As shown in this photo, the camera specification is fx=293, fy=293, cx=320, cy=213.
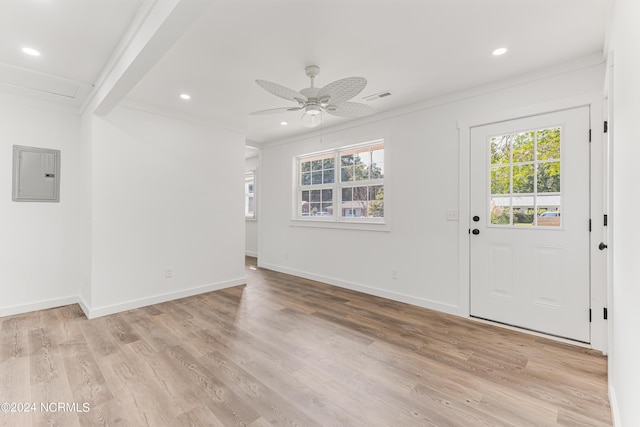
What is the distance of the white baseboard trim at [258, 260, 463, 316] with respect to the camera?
11.1 ft

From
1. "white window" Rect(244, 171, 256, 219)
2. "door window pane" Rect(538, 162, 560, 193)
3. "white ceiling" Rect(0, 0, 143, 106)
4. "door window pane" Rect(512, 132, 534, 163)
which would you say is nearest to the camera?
"white ceiling" Rect(0, 0, 143, 106)

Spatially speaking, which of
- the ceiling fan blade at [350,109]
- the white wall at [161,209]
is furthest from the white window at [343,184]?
the ceiling fan blade at [350,109]

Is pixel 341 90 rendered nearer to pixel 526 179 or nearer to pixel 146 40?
pixel 146 40

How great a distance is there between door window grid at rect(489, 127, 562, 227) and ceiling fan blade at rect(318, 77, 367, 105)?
5.66 ft

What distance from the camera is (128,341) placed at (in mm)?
2637

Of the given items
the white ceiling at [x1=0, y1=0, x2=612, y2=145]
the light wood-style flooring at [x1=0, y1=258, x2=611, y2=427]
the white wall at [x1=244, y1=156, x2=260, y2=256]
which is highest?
the white ceiling at [x1=0, y1=0, x2=612, y2=145]

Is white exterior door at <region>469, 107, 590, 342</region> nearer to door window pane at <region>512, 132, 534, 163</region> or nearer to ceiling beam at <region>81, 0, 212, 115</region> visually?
door window pane at <region>512, 132, 534, 163</region>

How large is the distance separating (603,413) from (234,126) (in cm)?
474

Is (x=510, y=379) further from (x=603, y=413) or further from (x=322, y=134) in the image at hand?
(x=322, y=134)

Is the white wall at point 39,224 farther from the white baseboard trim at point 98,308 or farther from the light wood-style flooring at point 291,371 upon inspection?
the light wood-style flooring at point 291,371

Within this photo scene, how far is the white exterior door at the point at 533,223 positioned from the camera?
2.56m

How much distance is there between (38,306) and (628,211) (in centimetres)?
525

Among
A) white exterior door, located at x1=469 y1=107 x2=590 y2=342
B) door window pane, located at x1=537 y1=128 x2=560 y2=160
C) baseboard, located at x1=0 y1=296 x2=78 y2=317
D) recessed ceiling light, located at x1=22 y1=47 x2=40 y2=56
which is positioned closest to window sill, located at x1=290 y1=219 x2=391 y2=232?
white exterior door, located at x1=469 y1=107 x2=590 y2=342

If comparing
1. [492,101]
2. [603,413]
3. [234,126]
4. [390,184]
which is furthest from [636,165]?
[234,126]
